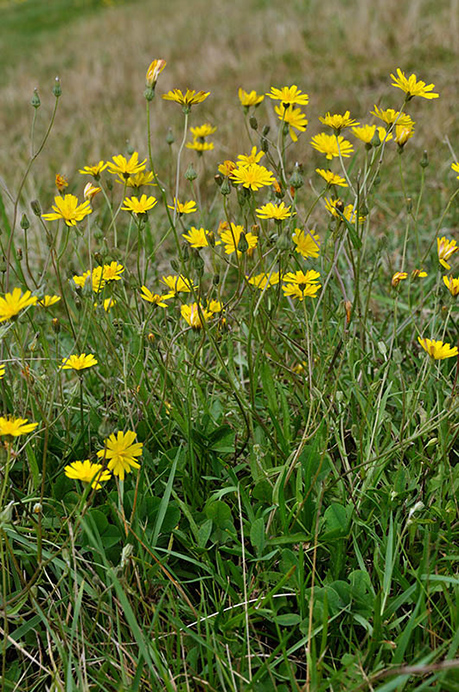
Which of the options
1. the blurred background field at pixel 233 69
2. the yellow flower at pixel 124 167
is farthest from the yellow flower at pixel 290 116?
the blurred background field at pixel 233 69

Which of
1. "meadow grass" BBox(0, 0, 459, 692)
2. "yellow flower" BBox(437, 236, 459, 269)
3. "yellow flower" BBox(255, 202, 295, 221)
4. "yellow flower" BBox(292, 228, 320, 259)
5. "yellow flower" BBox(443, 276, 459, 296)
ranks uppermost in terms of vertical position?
"yellow flower" BBox(255, 202, 295, 221)

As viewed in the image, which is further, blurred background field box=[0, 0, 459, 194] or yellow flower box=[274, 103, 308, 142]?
blurred background field box=[0, 0, 459, 194]

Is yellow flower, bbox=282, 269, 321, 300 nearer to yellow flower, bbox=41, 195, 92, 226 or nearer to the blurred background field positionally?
yellow flower, bbox=41, 195, 92, 226

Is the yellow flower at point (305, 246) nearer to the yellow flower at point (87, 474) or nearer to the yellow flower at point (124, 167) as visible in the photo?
the yellow flower at point (124, 167)

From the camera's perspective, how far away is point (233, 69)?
551 centimetres

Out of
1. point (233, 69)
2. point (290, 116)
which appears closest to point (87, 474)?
point (290, 116)

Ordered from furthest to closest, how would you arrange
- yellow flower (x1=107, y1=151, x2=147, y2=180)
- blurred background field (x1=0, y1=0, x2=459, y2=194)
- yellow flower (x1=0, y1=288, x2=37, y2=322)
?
1. blurred background field (x1=0, y1=0, x2=459, y2=194)
2. yellow flower (x1=107, y1=151, x2=147, y2=180)
3. yellow flower (x1=0, y1=288, x2=37, y2=322)

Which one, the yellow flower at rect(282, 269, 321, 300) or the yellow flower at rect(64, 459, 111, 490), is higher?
the yellow flower at rect(282, 269, 321, 300)

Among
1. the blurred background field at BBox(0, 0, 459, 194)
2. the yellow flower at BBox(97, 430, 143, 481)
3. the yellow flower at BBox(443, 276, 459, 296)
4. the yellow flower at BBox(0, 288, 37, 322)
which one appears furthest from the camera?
the blurred background field at BBox(0, 0, 459, 194)

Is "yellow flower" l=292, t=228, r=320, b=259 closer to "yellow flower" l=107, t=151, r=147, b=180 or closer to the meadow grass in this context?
the meadow grass

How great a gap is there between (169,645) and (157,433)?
1.57 ft

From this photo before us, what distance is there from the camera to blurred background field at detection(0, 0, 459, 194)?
158 inches

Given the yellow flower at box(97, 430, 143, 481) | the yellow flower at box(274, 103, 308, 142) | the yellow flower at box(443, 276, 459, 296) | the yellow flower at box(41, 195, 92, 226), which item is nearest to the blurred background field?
the yellow flower at box(274, 103, 308, 142)

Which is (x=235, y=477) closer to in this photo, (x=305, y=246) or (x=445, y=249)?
(x=305, y=246)
